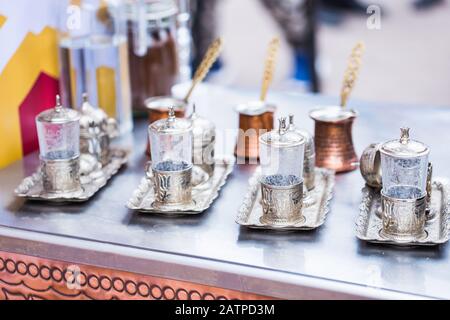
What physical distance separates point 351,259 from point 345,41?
8.44ft

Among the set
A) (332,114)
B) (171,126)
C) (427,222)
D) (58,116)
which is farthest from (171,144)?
(427,222)

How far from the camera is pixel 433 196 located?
5.36ft

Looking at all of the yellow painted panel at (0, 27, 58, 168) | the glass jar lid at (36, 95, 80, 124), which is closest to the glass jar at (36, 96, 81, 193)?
the glass jar lid at (36, 95, 80, 124)

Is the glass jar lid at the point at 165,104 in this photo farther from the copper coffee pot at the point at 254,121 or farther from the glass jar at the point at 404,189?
the glass jar at the point at 404,189

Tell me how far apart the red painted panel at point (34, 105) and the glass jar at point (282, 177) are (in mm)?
674

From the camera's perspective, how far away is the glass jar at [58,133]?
1.66 meters

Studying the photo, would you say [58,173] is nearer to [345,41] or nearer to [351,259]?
[351,259]

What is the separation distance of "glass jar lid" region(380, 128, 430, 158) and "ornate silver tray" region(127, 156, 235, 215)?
0.37 metres

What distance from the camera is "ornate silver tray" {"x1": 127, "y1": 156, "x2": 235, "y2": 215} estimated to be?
159 centimetres
